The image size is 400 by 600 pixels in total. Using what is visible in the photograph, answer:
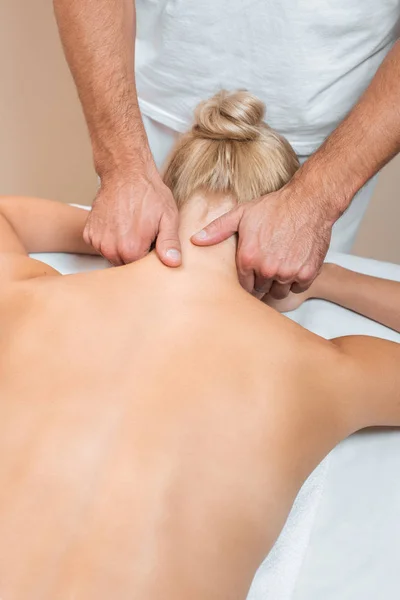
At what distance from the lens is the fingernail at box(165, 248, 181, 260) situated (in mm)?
1062

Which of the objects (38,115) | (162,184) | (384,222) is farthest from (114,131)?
(384,222)

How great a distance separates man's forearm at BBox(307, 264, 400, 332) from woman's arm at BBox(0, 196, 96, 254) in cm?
51

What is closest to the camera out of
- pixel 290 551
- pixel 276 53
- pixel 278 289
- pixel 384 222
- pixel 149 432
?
pixel 149 432

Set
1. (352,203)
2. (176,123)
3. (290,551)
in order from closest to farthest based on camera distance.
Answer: (290,551), (176,123), (352,203)

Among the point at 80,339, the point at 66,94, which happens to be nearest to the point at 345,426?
the point at 80,339

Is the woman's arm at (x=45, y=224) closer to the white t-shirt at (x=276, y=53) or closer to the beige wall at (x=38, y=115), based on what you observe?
the white t-shirt at (x=276, y=53)

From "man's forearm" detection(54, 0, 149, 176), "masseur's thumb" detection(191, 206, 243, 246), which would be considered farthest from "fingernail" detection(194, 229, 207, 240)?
"man's forearm" detection(54, 0, 149, 176)

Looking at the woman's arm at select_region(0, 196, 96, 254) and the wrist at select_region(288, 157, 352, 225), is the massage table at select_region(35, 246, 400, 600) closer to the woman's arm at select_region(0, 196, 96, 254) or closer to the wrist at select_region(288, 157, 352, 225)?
the wrist at select_region(288, 157, 352, 225)

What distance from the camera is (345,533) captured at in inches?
43.1

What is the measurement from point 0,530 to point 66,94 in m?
1.93

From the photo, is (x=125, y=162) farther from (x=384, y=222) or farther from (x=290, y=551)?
(x=384, y=222)

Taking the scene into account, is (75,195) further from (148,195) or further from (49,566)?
(49,566)

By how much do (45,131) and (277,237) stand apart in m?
1.60

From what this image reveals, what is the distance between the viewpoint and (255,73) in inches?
57.3
